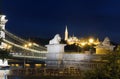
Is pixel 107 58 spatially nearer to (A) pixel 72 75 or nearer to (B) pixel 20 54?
(A) pixel 72 75

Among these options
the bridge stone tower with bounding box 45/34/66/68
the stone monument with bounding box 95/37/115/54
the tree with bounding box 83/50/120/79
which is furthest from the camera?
the stone monument with bounding box 95/37/115/54

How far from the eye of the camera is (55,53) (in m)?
32.8

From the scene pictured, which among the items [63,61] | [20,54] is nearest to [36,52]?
[20,54]

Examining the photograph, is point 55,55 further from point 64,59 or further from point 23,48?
point 23,48

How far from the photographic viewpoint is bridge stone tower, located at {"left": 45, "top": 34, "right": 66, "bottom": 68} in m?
32.3

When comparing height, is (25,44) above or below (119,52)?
above

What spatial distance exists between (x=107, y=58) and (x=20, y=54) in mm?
68855

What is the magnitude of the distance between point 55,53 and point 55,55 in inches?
7.1

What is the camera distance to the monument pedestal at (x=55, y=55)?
3253 centimetres

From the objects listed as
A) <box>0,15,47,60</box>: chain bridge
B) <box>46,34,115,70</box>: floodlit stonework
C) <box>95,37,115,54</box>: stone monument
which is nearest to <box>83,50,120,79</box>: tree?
<box>46,34,115,70</box>: floodlit stonework

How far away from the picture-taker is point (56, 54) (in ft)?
108

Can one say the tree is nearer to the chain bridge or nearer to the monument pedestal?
the monument pedestal

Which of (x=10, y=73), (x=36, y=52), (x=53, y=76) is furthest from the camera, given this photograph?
(x=36, y=52)

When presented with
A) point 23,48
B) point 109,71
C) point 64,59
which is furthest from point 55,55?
point 23,48
